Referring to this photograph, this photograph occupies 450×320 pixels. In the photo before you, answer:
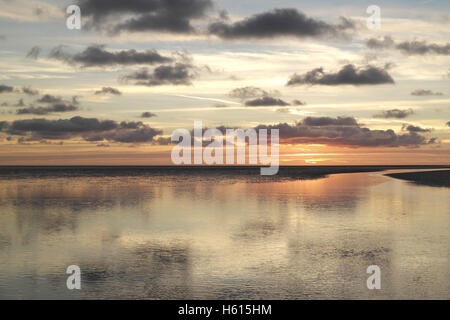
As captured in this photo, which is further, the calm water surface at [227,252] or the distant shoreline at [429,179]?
the distant shoreline at [429,179]

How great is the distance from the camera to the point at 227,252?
866 inches

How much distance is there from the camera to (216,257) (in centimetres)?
2088

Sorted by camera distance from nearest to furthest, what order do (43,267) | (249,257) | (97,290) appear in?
(97,290) → (43,267) → (249,257)

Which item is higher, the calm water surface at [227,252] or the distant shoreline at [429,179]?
the distant shoreline at [429,179]

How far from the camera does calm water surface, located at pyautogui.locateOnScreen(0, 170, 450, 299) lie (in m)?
16.1

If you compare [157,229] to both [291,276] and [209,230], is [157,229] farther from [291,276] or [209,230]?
[291,276]

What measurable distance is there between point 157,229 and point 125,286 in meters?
12.5

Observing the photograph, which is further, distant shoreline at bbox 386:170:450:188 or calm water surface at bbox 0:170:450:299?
distant shoreline at bbox 386:170:450:188

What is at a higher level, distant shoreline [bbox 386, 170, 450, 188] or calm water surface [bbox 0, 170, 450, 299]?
distant shoreline [bbox 386, 170, 450, 188]

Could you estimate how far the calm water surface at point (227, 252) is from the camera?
16.1 metres

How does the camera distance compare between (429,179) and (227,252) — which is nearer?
(227,252)

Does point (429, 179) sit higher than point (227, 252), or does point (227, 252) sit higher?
point (429, 179)
